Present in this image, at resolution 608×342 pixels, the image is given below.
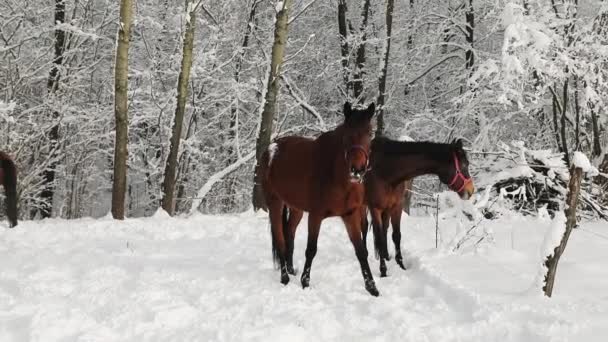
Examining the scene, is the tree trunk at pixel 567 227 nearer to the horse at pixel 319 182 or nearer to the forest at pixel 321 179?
the forest at pixel 321 179

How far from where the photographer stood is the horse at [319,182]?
498cm

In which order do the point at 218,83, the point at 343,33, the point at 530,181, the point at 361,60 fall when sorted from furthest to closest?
the point at 343,33
the point at 361,60
the point at 218,83
the point at 530,181

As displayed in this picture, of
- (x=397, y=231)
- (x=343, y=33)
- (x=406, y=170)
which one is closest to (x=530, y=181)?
(x=397, y=231)

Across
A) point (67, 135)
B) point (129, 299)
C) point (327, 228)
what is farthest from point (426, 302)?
point (67, 135)

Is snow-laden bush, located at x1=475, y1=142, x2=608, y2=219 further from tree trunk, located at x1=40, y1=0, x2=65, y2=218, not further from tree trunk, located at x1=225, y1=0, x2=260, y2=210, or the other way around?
tree trunk, located at x1=40, y1=0, x2=65, y2=218

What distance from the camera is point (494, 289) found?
4.80 meters

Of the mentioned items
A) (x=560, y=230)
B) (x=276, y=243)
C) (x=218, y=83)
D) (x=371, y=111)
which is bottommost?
(x=276, y=243)

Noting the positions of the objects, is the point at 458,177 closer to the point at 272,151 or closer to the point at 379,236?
the point at 379,236

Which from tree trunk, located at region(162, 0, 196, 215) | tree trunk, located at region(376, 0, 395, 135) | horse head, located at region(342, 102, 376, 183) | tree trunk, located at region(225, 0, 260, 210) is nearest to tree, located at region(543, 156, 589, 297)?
horse head, located at region(342, 102, 376, 183)

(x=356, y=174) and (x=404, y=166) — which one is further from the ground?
(x=404, y=166)

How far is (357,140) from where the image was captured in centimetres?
491

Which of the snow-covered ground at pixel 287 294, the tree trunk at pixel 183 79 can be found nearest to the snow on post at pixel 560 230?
the snow-covered ground at pixel 287 294

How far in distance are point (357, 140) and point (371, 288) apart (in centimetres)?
138

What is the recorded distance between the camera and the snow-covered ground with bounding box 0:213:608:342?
401cm
